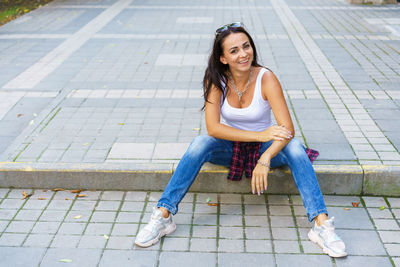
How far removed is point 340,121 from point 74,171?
293cm

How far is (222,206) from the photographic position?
3926mm

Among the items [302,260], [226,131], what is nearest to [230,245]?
[302,260]

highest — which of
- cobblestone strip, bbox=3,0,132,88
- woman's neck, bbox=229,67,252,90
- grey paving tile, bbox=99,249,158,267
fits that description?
woman's neck, bbox=229,67,252,90

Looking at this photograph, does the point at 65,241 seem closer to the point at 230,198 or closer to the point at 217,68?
the point at 230,198

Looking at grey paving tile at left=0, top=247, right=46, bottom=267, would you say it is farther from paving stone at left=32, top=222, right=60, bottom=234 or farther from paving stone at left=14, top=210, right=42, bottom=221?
paving stone at left=14, top=210, right=42, bottom=221

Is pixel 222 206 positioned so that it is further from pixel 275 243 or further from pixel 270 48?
pixel 270 48

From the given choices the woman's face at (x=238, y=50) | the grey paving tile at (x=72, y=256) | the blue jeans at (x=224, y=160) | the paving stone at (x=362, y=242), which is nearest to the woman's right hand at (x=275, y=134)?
the blue jeans at (x=224, y=160)

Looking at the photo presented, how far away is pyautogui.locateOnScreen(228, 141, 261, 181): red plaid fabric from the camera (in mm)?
3713

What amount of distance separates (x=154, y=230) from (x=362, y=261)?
1553 mm

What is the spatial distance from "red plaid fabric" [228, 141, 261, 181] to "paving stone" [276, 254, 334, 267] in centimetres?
80

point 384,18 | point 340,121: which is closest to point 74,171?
point 340,121

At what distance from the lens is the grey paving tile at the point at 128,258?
325 centimetres

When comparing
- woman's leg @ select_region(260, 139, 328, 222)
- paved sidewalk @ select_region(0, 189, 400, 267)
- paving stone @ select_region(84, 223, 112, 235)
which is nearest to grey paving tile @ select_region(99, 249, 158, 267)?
paved sidewalk @ select_region(0, 189, 400, 267)

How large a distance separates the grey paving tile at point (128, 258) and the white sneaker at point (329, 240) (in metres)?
1.23
